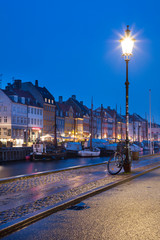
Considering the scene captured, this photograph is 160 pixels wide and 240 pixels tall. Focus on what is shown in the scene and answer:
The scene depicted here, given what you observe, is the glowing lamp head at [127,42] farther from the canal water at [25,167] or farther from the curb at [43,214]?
the canal water at [25,167]

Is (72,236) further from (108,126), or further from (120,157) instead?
(108,126)

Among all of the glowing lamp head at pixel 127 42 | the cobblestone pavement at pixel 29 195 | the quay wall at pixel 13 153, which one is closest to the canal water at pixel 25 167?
the quay wall at pixel 13 153

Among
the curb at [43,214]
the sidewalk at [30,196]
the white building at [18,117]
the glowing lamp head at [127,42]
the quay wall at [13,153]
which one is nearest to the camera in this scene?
the curb at [43,214]

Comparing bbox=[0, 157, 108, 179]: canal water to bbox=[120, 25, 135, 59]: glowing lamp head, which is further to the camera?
bbox=[0, 157, 108, 179]: canal water

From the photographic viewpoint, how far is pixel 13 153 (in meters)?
40.6

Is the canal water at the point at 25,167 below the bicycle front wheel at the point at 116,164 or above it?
below

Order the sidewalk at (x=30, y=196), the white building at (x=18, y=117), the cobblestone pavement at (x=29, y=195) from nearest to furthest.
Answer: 1. the sidewalk at (x=30, y=196)
2. the cobblestone pavement at (x=29, y=195)
3. the white building at (x=18, y=117)

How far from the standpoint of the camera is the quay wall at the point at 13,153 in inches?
1521

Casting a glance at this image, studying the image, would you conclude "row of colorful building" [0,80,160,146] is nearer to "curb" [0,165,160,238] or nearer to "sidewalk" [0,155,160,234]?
"sidewalk" [0,155,160,234]

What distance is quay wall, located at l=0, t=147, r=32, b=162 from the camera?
127 feet

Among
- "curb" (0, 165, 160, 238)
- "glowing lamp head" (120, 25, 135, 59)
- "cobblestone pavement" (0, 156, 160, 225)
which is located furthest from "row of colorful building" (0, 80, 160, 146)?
"curb" (0, 165, 160, 238)

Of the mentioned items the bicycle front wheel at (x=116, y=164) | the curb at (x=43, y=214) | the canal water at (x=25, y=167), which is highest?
the bicycle front wheel at (x=116, y=164)

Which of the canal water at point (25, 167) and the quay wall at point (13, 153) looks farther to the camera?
the quay wall at point (13, 153)

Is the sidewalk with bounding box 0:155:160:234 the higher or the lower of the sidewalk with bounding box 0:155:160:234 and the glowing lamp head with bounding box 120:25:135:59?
the lower
